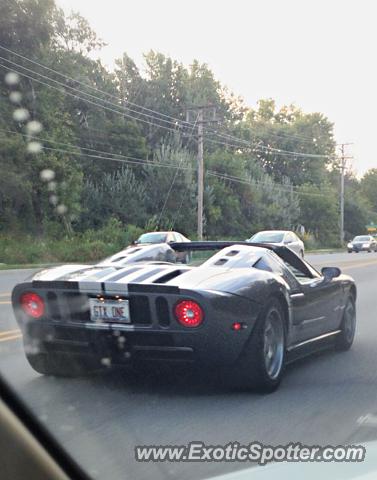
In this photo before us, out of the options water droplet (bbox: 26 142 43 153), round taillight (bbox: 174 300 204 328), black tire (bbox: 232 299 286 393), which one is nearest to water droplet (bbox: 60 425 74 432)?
round taillight (bbox: 174 300 204 328)

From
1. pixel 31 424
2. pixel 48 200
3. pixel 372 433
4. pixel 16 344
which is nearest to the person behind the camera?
pixel 31 424

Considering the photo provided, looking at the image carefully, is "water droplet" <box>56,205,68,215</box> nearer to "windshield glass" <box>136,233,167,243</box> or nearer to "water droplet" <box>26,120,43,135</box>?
"water droplet" <box>26,120,43,135</box>

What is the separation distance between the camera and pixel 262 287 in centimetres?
598

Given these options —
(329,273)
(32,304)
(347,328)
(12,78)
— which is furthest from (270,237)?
(32,304)

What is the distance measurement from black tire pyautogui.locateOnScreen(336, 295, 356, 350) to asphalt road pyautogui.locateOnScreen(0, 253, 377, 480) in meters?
0.83

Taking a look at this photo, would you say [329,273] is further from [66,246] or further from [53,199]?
[53,199]

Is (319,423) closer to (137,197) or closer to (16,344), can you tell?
(16,344)

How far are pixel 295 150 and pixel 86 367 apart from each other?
77.7 m

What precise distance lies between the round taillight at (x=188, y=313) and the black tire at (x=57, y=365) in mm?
1078

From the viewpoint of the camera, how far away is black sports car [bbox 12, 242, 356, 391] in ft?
18.2

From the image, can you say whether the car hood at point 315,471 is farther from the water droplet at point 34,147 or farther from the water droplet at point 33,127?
the water droplet at point 33,127

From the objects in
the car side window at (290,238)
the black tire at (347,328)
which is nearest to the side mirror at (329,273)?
the black tire at (347,328)

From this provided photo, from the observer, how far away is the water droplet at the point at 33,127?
121 ft

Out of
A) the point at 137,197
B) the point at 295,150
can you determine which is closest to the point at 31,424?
the point at 137,197
